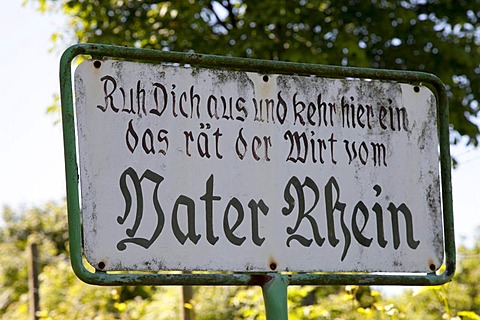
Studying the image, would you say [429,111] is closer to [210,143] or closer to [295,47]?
[210,143]

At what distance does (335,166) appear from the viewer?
9.02 feet

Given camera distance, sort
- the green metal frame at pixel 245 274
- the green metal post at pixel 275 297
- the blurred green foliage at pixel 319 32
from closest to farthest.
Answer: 1. the green metal frame at pixel 245 274
2. the green metal post at pixel 275 297
3. the blurred green foliage at pixel 319 32

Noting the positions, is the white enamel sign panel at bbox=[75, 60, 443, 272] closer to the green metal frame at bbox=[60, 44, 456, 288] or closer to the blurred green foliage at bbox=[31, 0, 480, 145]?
the green metal frame at bbox=[60, 44, 456, 288]

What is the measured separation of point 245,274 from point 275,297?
0.10 metres

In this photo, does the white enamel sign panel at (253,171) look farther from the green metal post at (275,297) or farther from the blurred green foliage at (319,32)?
the blurred green foliage at (319,32)

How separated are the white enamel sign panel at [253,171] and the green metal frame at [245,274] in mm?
22

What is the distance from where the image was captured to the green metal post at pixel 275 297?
8.50 ft

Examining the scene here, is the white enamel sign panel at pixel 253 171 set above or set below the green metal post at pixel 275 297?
above

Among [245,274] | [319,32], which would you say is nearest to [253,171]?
[245,274]

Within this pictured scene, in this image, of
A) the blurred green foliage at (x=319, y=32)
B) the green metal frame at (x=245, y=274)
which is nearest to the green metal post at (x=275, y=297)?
the green metal frame at (x=245, y=274)

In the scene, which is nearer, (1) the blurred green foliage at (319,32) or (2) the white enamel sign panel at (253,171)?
(2) the white enamel sign panel at (253,171)

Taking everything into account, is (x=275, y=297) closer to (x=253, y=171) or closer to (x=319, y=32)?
(x=253, y=171)

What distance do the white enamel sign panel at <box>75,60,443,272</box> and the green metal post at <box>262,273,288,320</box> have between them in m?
0.04

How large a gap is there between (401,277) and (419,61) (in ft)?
23.4
